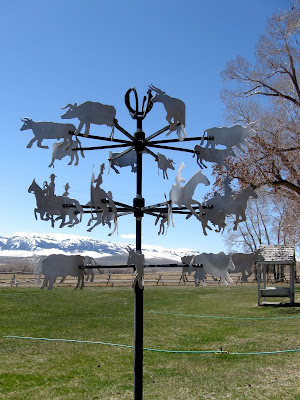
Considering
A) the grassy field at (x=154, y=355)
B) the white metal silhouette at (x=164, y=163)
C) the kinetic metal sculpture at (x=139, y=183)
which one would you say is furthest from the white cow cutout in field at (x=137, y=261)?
the grassy field at (x=154, y=355)

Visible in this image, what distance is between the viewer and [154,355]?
8656 millimetres

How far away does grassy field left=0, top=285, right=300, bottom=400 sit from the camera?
6.47 metres

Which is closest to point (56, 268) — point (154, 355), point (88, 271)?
point (88, 271)

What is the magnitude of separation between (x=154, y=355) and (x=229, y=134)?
6079mm

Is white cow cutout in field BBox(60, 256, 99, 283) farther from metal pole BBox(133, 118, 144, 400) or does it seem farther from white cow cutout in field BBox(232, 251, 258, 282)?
white cow cutout in field BBox(232, 251, 258, 282)

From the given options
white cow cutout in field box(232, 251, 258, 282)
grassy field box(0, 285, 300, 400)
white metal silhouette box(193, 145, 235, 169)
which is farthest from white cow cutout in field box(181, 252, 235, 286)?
grassy field box(0, 285, 300, 400)

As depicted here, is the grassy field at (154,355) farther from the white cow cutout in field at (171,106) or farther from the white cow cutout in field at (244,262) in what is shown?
the white cow cutout in field at (171,106)

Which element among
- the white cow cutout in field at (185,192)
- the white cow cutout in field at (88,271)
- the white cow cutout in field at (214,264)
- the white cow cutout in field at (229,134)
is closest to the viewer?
the white cow cutout in field at (185,192)

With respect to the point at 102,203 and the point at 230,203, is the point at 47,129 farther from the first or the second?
the point at 230,203

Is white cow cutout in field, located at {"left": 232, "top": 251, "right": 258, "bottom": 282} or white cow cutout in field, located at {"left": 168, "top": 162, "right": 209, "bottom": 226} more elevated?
white cow cutout in field, located at {"left": 168, "top": 162, "right": 209, "bottom": 226}

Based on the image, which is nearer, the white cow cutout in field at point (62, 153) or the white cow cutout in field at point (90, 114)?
the white cow cutout in field at point (90, 114)

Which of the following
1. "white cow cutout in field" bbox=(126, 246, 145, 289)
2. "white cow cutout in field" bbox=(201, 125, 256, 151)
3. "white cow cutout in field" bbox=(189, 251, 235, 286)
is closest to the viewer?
"white cow cutout in field" bbox=(126, 246, 145, 289)

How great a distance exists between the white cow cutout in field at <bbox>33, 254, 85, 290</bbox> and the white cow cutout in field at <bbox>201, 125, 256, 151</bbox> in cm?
147

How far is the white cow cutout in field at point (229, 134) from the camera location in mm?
3740
